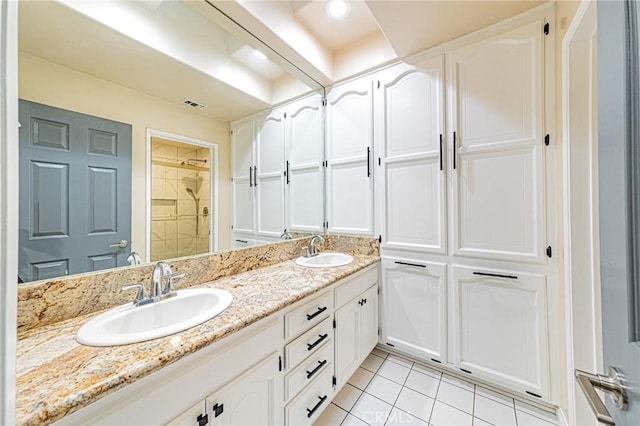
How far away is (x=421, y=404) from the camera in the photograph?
153 centimetres

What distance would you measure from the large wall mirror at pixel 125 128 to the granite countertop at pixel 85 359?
31 centimetres

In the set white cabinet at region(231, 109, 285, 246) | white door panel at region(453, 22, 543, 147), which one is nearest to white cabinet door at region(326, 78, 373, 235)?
white cabinet at region(231, 109, 285, 246)

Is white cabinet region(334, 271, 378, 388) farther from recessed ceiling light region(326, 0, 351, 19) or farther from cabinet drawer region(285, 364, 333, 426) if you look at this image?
recessed ceiling light region(326, 0, 351, 19)

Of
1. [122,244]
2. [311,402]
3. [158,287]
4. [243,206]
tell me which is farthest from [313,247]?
[122,244]

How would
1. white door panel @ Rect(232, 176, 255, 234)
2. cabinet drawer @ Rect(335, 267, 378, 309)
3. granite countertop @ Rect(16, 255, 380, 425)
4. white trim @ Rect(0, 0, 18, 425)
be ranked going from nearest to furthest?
1. white trim @ Rect(0, 0, 18, 425)
2. granite countertop @ Rect(16, 255, 380, 425)
3. cabinet drawer @ Rect(335, 267, 378, 309)
4. white door panel @ Rect(232, 176, 255, 234)

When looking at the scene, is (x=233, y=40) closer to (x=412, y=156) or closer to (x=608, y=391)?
(x=412, y=156)

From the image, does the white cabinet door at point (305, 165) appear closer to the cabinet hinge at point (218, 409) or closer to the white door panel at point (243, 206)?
the white door panel at point (243, 206)

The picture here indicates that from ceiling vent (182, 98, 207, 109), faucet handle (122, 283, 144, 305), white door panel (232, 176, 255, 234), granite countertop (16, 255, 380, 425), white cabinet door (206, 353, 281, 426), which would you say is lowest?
white cabinet door (206, 353, 281, 426)

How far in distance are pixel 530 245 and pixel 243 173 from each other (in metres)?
1.96

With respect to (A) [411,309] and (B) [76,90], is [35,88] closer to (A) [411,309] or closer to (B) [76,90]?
(B) [76,90]

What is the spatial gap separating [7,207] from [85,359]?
585mm

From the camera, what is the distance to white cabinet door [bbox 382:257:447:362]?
177cm

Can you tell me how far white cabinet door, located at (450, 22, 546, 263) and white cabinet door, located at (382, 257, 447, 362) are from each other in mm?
314

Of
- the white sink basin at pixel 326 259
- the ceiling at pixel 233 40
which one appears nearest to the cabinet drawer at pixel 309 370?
the white sink basin at pixel 326 259
